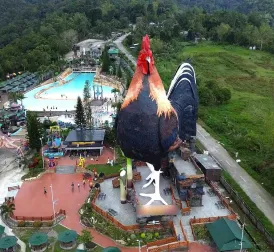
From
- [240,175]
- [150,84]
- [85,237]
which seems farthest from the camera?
[240,175]

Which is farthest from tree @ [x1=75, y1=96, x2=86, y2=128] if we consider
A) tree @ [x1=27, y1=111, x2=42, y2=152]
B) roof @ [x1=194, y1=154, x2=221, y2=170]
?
roof @ [x1=194, y1=154, x2=221, y2=170]

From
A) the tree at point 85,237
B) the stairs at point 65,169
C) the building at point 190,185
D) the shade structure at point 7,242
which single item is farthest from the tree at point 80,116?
the shade structure at point 7,242

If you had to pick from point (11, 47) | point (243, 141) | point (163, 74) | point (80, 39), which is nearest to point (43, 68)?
point (11, 47)

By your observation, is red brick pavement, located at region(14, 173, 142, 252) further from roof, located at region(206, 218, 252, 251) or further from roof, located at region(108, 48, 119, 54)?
roof, located at region(108, 48, 119, 54)

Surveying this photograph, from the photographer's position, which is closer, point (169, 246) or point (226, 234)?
point (226, 234)

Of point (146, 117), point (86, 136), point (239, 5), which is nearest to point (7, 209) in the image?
point (146, 117)

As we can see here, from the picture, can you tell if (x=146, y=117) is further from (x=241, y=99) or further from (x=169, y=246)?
(x=241, y=99)

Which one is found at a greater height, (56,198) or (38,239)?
(38,239)
